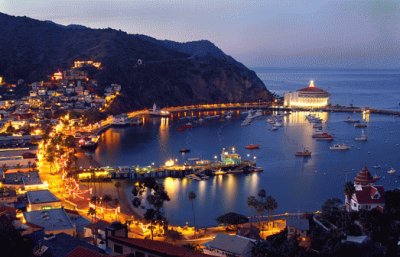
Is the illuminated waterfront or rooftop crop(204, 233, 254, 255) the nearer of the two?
rooftop crop(204, 233, 254, 255)

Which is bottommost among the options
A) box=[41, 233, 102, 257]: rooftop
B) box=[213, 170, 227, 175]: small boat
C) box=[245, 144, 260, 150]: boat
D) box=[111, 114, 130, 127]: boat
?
box=[213, 170, 227, 175]: small boat

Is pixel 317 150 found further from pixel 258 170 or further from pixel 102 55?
pixel 102 55

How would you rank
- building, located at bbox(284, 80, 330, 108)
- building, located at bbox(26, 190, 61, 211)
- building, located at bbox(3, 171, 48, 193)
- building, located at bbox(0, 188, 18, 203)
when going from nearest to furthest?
building, located at bbox(26, 190, 61, 211), building, located at bbox(0, 188, 18, 203), building, located at bbox(3, 171, 48, 193), building, located at bbox(284, 80, 330, 108)

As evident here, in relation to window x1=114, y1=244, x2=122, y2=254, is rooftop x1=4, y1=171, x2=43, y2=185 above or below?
below

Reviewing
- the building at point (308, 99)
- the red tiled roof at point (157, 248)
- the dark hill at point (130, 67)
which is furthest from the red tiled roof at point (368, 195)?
the building at point (308, 99)

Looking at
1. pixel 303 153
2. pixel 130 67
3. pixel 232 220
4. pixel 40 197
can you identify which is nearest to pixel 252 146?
pixel 303 153

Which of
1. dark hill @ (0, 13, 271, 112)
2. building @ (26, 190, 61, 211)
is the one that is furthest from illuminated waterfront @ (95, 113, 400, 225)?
dark hill @ (0, 13, 271, 112)

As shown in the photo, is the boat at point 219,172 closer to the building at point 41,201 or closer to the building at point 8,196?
the building at point 41,201

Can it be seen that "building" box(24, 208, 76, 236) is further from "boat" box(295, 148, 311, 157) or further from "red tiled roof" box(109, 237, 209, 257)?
"boat" box(295, 148, 311, 157)
